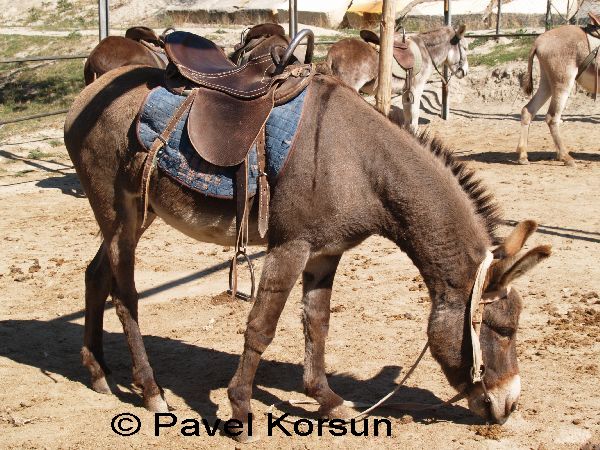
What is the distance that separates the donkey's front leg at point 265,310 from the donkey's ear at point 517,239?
2.97 feet

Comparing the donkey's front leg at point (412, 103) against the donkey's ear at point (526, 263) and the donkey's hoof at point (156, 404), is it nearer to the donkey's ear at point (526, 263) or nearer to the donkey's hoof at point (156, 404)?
the donkey's hoof at point (156, 404)

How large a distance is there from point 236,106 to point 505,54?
42.7 feet

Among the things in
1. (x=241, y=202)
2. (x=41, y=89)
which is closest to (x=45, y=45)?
(x=41, y=89)

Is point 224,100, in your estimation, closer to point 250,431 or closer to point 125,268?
point 125,268

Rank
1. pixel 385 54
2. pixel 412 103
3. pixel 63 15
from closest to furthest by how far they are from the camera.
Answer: pixel 385 54 → pixel 412 103 → pixel 63 15

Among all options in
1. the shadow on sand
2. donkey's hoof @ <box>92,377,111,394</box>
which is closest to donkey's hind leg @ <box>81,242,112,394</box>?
donkey's hoof @ <box>92,377,111,394</box>

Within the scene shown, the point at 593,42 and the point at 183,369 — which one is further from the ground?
the point at 593,42

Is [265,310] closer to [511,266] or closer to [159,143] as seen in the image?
[159,143]

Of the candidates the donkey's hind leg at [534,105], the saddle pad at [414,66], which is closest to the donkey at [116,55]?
the saddle pad at [414,66]

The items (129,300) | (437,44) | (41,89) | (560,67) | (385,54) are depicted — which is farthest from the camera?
(41,89)

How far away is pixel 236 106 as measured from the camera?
4219mm

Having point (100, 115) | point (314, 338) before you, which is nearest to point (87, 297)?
point (100, 115)

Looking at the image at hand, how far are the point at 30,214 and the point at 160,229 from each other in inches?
62.8

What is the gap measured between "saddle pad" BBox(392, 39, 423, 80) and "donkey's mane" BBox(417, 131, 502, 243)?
820 cm
